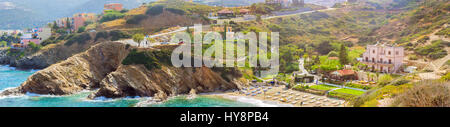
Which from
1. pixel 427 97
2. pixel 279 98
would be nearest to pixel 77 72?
pixel 279 98

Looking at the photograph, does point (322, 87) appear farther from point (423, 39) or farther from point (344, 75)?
point (423, 39)

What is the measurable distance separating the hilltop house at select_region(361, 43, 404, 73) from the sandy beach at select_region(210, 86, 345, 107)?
7.55 m

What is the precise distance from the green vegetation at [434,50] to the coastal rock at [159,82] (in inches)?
745

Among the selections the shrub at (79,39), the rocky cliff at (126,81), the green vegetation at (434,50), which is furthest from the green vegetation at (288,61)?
the shrub at (79,39)

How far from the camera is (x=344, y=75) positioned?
2594cm

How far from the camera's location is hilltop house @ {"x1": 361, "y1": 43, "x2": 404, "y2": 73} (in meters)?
26.1

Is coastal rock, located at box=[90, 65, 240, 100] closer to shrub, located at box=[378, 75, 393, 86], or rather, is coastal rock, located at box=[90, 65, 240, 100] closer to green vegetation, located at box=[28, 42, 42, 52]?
shrub, located at box=[378, 75, 393, 86]

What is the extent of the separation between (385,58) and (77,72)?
83.6ft

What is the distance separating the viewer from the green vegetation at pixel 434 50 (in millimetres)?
29947

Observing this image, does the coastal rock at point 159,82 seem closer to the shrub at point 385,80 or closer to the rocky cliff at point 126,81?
the rocky cliff at point 126,81

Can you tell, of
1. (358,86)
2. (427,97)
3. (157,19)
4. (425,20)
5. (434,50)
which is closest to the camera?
(427,97)

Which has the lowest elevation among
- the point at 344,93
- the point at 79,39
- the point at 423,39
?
the point at 344,93
